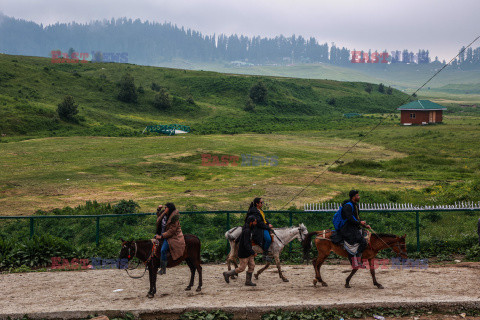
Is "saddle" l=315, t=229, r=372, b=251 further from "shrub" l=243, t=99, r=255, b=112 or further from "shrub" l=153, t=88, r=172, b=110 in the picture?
"shrub" l=243, t=99, r=255, b=112

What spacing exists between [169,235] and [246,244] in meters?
2.11

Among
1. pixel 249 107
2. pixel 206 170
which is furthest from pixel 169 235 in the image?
pixel 249 107

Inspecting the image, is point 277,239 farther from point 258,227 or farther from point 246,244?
point 246,244

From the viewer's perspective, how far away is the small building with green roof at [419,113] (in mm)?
79000

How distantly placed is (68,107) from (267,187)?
47839mm

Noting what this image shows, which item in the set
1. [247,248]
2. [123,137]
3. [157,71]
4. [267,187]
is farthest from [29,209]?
[157,71]

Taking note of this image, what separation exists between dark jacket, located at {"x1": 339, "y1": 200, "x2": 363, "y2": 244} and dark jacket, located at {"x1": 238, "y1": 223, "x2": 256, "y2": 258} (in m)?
2.42

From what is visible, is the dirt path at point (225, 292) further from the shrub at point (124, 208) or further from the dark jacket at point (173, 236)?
the shrub at point (124, 208)

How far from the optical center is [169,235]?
1184 cm

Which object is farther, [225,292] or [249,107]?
[249,107]

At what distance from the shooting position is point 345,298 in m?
11.4

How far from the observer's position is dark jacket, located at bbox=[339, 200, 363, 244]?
1189 centimetres

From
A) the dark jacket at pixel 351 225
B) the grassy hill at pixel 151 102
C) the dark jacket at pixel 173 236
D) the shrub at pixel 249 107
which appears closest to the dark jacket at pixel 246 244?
the dark jacket at pixel 173 236

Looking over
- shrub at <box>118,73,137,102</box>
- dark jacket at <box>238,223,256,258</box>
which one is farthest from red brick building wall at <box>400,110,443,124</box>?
dark jacket at <box>238,223,256,258</box>
